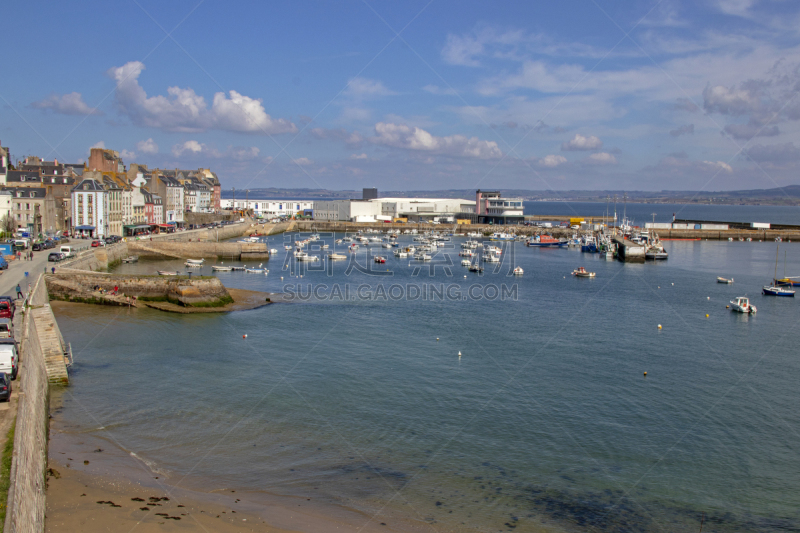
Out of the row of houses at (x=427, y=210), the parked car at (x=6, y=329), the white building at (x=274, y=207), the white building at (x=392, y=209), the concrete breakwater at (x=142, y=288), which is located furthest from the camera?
the white building at (x=274, y=207)

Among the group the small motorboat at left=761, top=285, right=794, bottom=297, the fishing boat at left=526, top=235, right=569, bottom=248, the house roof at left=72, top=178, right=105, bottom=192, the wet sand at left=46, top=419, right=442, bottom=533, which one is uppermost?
the house roof at left=72, top=178, right=105, bottom=192

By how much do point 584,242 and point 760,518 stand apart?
266 feet

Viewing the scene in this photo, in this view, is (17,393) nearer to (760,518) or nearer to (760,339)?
(760,518)

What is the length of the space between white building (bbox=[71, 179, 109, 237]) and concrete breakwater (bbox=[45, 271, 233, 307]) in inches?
1170

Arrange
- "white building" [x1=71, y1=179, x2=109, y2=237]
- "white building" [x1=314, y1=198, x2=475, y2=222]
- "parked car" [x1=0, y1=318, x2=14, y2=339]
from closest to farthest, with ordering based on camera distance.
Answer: "parked car" [x1=0, y1=318, x2=14, y2=339] < "white building" [x1=71, y1=179, x2=109, y2=237] < "white building" [x1=314, y1=198, x2=475, y2=222]

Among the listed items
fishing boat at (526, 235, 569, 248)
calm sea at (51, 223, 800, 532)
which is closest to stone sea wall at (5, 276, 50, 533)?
calm sea at (51, 223, 800, 532)

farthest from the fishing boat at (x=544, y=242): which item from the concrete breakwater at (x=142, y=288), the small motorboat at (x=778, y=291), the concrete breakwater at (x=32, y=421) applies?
the concrete breakwater at (x=32, y=421)

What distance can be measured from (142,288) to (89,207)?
32507mm

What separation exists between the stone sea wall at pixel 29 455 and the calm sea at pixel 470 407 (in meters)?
2.32

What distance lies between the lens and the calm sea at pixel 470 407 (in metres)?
15.2

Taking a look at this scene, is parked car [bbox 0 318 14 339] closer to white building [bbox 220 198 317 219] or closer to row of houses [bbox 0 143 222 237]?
row of houses [bbox 0 143 222 237]

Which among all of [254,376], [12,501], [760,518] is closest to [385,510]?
[12,501]

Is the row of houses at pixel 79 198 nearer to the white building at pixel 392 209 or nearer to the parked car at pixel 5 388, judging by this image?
the parked car at pixel 5 388

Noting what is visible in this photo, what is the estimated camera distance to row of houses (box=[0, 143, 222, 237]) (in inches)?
2350
